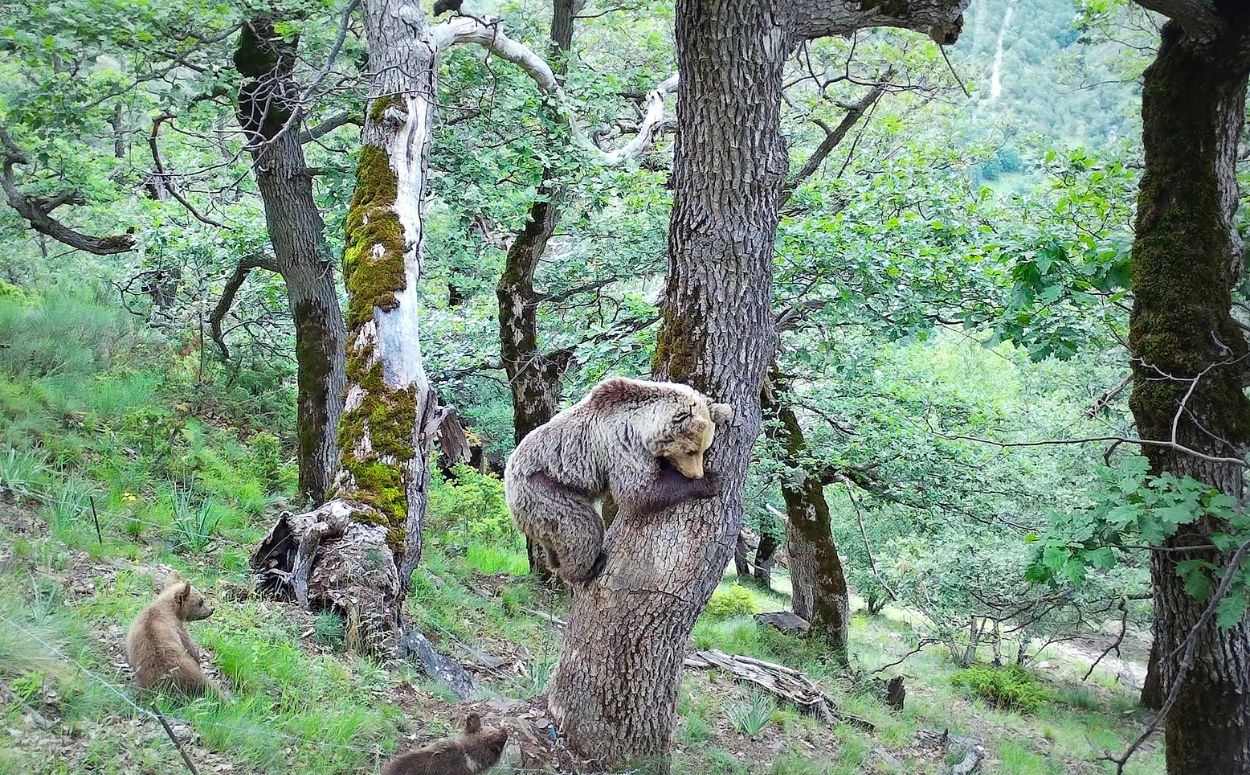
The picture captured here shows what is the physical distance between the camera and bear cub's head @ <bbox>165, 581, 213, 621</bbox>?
4.55 meters

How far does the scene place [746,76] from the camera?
4266 mm

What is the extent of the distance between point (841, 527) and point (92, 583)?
17892mm

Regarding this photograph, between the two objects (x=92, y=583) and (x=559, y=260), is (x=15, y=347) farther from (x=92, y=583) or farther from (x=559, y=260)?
(x=559, y=260)

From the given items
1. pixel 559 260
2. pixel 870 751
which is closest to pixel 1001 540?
pixel 870 751

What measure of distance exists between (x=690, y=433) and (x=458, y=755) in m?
1.91

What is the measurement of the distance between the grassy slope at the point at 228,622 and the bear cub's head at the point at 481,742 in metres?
0.42

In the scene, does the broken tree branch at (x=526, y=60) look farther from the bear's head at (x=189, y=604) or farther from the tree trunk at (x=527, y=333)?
the bear's head at (x=189, y=604)

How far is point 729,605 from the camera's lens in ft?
47.6

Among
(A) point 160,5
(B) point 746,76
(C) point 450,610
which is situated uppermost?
(A) point 160,5

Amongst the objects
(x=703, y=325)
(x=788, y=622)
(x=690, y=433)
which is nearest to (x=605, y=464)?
(x=690, y=433)

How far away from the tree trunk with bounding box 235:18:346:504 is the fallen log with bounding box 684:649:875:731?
14.4 ft

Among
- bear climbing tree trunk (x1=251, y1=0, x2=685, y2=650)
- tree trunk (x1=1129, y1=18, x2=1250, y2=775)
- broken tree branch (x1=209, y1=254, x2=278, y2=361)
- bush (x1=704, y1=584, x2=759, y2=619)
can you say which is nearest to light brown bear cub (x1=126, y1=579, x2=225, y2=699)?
bear climbing tree trunk (x1=251, y1=0, x2=685, y2=650)

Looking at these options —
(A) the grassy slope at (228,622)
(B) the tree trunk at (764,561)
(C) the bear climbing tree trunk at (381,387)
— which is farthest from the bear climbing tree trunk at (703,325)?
(B) the tree trunk at (764,561)

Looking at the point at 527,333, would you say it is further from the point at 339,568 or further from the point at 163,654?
the point at 163,654
